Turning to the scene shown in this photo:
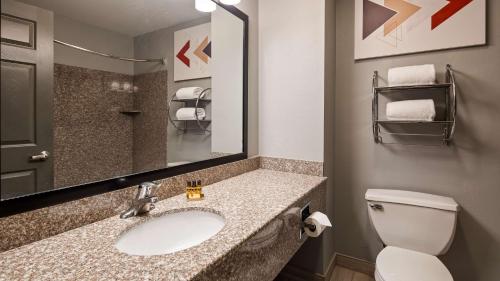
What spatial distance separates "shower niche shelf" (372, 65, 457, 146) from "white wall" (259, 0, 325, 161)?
41cm

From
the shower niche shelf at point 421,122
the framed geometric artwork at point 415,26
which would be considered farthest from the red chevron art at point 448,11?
the shower niche shelf at point 421,122

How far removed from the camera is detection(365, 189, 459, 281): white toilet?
1.24 metres

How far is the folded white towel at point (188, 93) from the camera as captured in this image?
131 cm

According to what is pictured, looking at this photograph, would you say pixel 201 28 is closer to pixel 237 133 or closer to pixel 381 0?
pixel 237 133

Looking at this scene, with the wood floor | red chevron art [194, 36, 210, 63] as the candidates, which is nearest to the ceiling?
red chevron art [194, 36, 210, 63]

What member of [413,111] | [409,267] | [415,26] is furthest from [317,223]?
[415,26]

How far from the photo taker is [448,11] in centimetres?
148

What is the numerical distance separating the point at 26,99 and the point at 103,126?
251 millimetres

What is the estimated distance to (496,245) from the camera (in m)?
1.43

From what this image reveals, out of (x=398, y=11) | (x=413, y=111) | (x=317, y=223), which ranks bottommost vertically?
(x=317, y=223)

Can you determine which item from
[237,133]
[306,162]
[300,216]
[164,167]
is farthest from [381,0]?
[164,167]

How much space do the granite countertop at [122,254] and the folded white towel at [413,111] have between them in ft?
3.02

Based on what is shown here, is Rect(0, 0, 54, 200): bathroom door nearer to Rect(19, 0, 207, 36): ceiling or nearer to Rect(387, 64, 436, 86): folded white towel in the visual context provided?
Rect(19, 0, 207, 36): ceiling

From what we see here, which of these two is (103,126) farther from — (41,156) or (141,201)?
(141,201)
